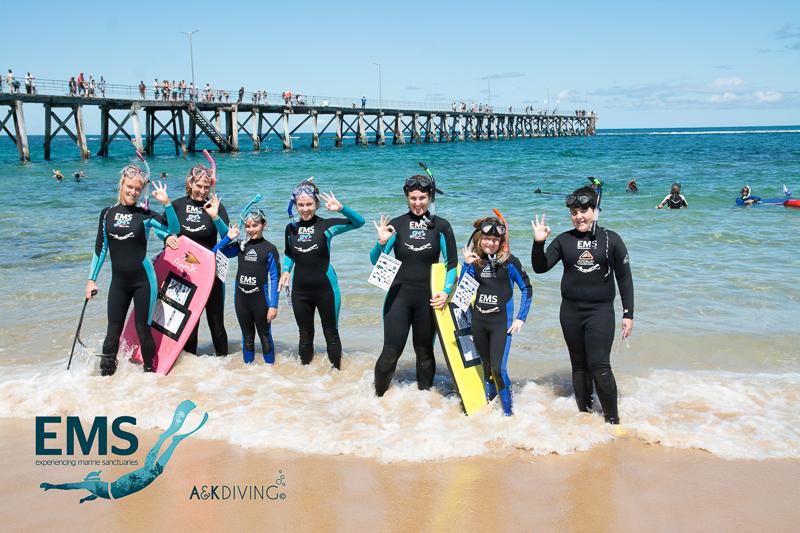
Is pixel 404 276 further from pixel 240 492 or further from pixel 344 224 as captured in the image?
pixel 240 492

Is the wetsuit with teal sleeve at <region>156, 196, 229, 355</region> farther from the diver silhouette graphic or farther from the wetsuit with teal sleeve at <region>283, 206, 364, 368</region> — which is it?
the diver silhouette graphic

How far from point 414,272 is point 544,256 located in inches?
38.4

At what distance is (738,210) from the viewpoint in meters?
17.1

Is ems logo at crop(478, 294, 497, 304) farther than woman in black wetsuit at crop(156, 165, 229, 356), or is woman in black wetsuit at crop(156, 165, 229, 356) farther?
Answer: woman in black wetsuit at crop(156, 165, 229, 356)

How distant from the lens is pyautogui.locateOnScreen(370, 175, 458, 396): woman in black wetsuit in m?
5.16

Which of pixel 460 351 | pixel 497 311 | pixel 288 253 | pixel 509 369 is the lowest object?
pixel 509 369

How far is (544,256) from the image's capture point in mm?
4840

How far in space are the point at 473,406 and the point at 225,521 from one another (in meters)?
2.03

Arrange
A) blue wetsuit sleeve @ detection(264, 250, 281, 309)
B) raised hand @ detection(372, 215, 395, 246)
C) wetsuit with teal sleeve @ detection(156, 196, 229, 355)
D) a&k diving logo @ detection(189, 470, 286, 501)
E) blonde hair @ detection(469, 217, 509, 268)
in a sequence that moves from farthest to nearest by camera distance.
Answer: wetsuit with teal sleeve @ detection(156, 196, 229, 355)
blue wetsuit sleeve @ detection(264, 250, 281, 309)
raised hand @ detection(372, 215, 395, 246)
blonde hair @ detection(469, 217, 509, 268)
a&k diving logo @ detection(189, 470, 286, 501)

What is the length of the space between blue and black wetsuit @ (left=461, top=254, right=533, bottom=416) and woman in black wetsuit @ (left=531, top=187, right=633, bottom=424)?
0.66ft

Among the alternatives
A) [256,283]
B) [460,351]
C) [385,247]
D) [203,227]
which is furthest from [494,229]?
[203,227]

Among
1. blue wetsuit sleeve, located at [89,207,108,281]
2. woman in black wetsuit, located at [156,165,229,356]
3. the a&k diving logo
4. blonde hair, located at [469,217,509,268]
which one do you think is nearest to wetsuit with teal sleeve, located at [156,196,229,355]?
woman in black wetsuit, located at [156,165,229,356]

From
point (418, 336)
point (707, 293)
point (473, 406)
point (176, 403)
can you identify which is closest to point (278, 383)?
point (176, 403)

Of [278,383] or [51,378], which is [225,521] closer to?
[278,383]
